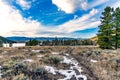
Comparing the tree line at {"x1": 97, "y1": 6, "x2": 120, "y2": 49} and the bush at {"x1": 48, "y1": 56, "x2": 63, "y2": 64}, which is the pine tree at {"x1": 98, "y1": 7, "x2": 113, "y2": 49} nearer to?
the tree line at {"x1": 97, "y1": 6, "x2": 120, "y2": 49}

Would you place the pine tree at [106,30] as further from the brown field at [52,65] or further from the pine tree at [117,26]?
the brown field at [52,65]

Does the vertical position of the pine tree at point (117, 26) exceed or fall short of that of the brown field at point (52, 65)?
it exceeds it

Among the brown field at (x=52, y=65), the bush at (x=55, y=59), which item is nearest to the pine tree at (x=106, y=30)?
the brown field at (x=52, y=65)

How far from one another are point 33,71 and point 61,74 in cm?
190

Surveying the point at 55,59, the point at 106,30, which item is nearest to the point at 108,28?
the point at 106,30

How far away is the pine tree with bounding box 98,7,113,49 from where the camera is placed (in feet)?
148

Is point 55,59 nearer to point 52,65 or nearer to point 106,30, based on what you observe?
point 52,65

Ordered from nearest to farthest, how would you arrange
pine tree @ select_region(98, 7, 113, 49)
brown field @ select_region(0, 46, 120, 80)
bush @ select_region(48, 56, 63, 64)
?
brown field @ select_region(0, 46, 120, 80) < bush @ select_region(48, 56, 63, 64) < pine tree @ select_region(98, 7, 113, 49)

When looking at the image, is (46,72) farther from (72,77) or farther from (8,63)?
(8,63)

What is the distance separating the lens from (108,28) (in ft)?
147

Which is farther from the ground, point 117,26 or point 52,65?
point 117,26

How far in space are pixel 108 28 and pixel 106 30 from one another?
630 millimetres

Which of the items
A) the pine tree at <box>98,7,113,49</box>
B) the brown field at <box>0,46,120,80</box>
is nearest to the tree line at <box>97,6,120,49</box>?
the pine tree at <box>98,7,113,49</box>

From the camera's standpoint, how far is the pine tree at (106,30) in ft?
148
